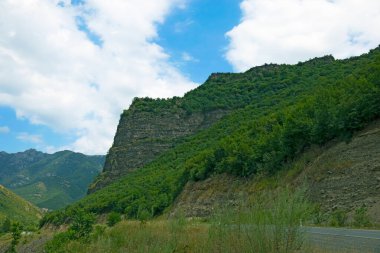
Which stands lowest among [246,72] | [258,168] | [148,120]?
[258,168]

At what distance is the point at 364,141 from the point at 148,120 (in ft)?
234

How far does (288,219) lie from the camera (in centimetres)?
716

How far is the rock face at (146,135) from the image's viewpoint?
288ft

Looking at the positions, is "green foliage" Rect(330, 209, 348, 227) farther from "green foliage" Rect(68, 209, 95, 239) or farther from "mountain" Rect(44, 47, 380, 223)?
"green foliage" Rect(68, 209, 95, 239)

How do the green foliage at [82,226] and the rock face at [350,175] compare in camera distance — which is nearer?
the green foliage at [82,226]

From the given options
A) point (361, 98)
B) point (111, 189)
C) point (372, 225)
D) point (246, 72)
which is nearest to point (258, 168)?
point (361, 98)

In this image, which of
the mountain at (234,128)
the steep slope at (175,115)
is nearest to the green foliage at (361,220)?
the mountain at (234,128)

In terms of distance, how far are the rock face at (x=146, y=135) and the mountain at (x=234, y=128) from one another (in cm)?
21

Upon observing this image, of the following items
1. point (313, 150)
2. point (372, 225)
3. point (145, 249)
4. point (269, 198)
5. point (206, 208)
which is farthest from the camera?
point (206, 208)

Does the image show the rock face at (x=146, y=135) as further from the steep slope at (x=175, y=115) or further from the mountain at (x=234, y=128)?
the mountain at (x=234, y=128)

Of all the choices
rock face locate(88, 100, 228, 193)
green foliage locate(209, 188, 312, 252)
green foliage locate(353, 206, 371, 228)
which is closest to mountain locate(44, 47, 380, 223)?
rock face locate(88, 100, 228, 193)

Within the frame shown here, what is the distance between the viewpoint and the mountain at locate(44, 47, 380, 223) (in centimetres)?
2844

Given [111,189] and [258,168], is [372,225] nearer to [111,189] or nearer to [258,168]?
[258,168]

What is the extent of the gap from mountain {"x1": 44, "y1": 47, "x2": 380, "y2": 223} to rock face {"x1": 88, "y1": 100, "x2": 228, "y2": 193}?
209mm
